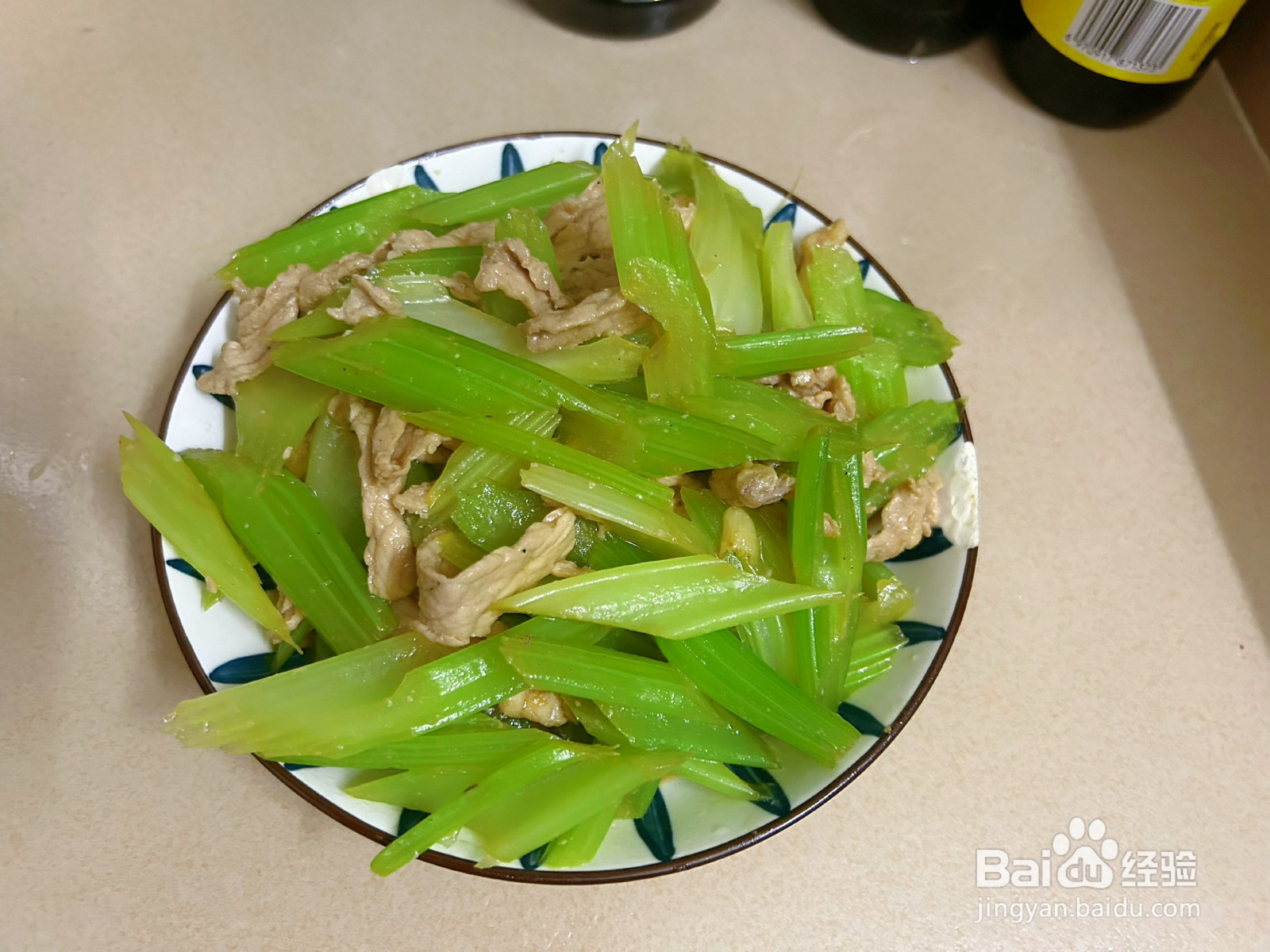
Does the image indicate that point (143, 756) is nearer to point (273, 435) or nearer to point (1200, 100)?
point (273, 435)

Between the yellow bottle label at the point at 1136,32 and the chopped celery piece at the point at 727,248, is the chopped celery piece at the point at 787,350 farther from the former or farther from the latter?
the yellow bottle label at the point at 1136,32

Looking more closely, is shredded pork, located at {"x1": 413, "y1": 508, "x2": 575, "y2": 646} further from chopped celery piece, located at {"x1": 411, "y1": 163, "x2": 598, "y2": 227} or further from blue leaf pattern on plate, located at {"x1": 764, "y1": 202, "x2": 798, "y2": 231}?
blue leaf pattern on plate, located at {"x1": 764, "y1": 202, "x2": 798, "y2": 231}

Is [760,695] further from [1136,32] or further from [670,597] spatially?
[1136,32]

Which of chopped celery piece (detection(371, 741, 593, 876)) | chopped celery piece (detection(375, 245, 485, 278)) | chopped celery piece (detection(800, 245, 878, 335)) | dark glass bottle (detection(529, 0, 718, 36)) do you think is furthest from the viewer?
dark glass bottle (detection(529, 0, 718, 36))

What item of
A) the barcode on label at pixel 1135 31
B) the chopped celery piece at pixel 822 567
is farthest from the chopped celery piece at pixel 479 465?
the barcode on label at pixel 1135 31

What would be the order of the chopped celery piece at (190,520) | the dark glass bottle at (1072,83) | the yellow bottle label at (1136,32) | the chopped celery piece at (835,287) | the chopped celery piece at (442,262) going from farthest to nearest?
the dark glass bottle at (1072,83) < the yellow bottle label at (1136,32) < the chopped celery piece at (835,287) < the chopped celery piece at (442,262) < the chopped celery piece at (190,520)

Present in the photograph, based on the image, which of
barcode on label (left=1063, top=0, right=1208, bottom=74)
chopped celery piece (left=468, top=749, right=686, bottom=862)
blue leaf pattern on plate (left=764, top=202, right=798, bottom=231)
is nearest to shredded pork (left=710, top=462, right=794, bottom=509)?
chopped celery piece (left=468, top=749, right=686, bottom=862)
